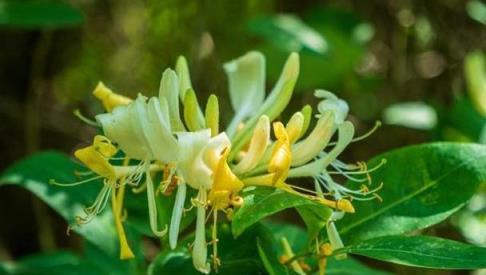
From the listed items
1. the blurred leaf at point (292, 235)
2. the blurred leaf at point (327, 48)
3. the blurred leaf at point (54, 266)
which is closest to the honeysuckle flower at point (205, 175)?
the blurred leaf at point (292, 235)

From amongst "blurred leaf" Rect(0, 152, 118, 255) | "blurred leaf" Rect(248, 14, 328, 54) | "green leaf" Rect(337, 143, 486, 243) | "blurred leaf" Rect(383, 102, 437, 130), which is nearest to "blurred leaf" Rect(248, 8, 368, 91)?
"blurred leaf" Rect(248, 14, 328, 54)

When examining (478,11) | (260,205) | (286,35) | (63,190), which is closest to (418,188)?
(260,205)

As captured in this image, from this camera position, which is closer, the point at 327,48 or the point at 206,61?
the point at 327,48

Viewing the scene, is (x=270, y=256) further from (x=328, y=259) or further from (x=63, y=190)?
(x=63, y=190)

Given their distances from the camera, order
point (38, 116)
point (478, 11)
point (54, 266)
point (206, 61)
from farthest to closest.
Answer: point (38, 116)
point (206, 61)
point (478, 11)
point (54, 266)

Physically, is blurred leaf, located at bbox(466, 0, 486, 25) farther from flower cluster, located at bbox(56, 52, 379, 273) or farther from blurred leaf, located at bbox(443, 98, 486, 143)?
flower cluster, located at bbox(56, 52, 379, 273)

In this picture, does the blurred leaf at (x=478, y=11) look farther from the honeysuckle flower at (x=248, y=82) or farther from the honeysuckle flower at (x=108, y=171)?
the honeysuckle flower at (x=108, y=171)
